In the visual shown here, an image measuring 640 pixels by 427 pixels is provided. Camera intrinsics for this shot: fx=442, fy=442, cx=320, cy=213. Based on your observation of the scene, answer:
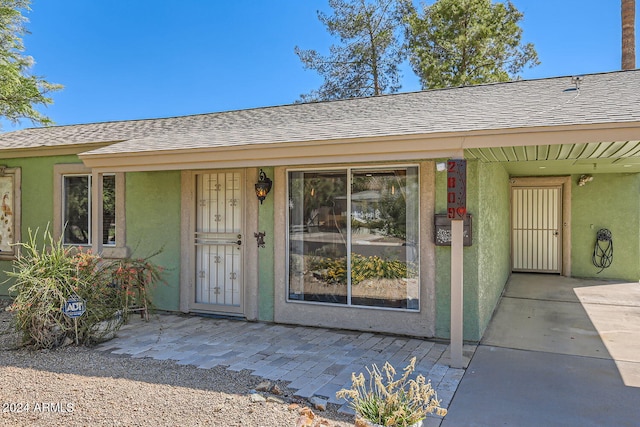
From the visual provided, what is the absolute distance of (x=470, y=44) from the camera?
1758 cm

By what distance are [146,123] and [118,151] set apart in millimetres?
3651

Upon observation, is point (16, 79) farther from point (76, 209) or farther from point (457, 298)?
point (457, 298)

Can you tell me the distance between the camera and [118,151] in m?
6.10

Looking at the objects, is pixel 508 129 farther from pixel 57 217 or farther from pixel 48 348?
pixel 57 217

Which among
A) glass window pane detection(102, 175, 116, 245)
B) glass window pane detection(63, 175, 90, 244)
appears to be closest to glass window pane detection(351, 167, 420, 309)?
glass window pane detection(102, 175, 116, 245)

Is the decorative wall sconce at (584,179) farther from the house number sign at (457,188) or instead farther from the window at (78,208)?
the window at (78,208)

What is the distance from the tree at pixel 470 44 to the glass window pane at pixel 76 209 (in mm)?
14235

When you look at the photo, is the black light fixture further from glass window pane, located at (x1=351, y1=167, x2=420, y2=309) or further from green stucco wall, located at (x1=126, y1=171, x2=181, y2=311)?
green stucco wall, located at (x1=126, y1=171, x2=181, y2=311)

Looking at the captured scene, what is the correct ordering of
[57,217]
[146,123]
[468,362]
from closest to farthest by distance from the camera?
1. [468,362]
2. [57,217]
3. [146,123]

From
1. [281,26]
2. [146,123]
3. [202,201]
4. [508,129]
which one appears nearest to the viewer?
[508,129]

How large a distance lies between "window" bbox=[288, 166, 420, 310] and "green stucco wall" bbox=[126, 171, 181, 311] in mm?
1987

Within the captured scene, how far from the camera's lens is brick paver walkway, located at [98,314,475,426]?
13.7 feet

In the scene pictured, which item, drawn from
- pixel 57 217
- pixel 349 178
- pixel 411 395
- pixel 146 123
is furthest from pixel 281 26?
pixel 411 395

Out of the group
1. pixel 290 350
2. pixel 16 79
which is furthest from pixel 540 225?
pixel 16 79
